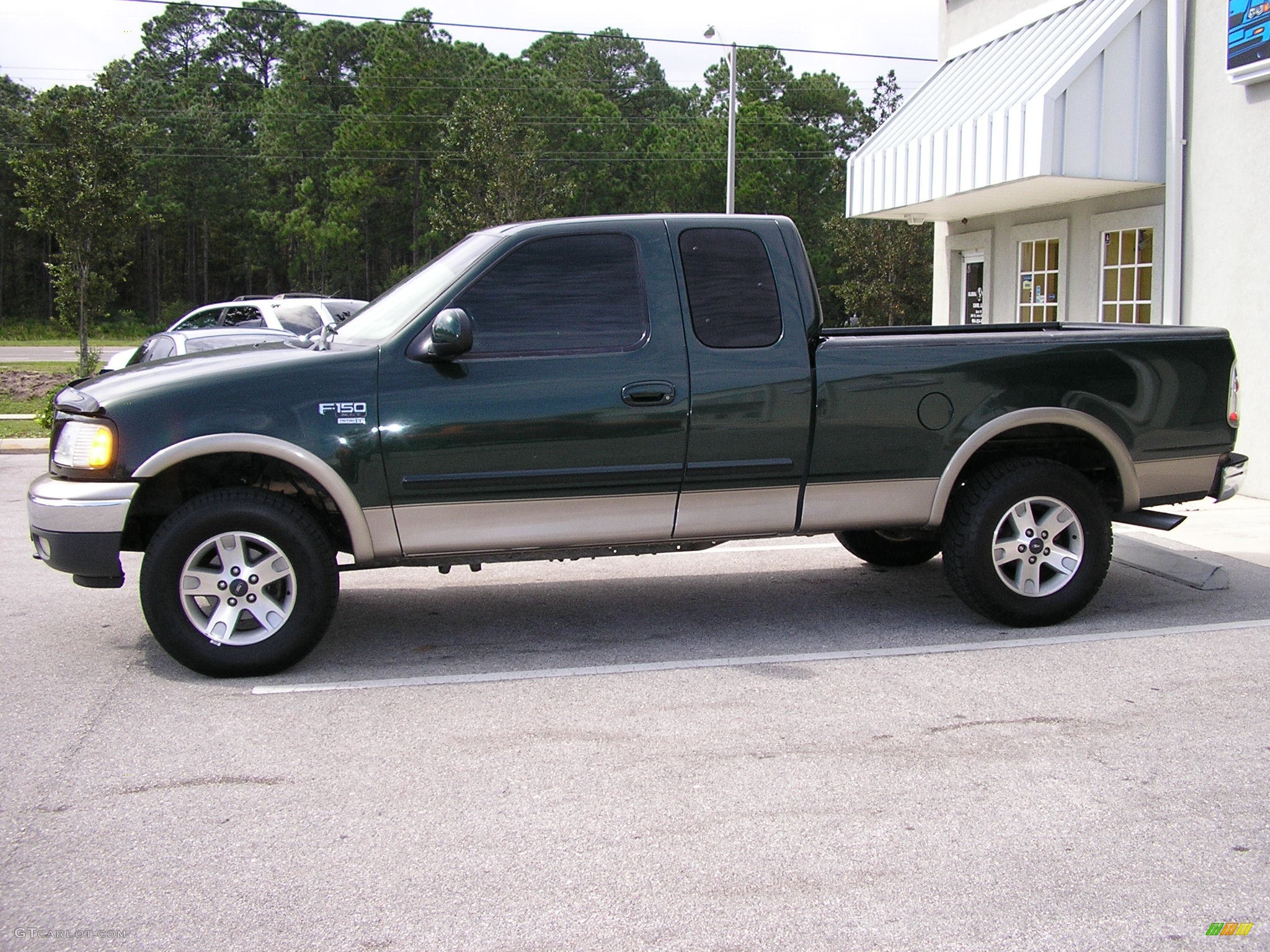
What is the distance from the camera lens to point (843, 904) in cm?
327

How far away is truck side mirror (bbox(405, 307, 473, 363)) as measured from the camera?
5227 mm

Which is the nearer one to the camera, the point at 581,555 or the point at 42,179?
the point at 581,555

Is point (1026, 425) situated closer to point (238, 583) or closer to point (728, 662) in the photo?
point (728, 662)

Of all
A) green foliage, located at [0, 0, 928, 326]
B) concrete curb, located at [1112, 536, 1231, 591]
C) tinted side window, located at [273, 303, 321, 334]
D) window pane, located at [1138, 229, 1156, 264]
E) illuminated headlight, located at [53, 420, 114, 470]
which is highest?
green foliage, located at [0, 0, 928, 326]

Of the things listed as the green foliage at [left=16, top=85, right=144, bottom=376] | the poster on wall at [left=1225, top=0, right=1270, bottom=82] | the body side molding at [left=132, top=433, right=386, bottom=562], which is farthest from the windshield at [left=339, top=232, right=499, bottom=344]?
the green foliage at [left=16, top=85, right=144, bottom=376]

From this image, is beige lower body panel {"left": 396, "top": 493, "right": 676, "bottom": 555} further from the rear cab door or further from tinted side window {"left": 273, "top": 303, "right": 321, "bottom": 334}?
tinted side window {"left": 273, "top": 303, "right": 321, "bottom": 334}

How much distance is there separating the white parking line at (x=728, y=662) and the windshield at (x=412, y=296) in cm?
159

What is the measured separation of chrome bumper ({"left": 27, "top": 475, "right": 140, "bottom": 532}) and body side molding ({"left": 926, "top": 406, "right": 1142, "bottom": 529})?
12.7 ft

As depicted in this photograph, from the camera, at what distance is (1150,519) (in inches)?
252

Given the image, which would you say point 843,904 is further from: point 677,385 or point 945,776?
point 677,385

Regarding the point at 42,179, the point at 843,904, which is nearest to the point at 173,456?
the point at 843,904

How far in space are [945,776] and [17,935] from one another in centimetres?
294

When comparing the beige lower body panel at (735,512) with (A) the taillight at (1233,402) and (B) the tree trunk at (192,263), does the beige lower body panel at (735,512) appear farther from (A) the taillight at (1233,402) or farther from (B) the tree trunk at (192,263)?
(B) the tree trunk at (192,263)

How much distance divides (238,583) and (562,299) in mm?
1990
